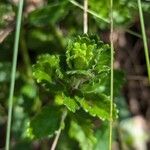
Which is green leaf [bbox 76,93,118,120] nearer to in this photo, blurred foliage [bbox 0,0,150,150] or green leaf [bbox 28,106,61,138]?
blurred foliage [bbox 0,0,150,150]

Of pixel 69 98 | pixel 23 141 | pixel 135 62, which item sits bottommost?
pixel 23 141

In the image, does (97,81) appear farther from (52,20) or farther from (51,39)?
(51,39)

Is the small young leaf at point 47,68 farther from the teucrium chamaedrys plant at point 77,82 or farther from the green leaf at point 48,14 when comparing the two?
the green leaf at point 48,14

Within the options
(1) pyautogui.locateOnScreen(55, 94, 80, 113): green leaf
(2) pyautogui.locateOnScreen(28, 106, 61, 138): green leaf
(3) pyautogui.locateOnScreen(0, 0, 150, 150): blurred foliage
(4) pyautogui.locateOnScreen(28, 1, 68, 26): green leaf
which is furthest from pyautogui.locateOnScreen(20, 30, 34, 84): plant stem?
(1) pyautogui.locateOnScreen(55, 94, 80, 113): green leaf

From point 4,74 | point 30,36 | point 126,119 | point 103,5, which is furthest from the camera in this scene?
point 126,119

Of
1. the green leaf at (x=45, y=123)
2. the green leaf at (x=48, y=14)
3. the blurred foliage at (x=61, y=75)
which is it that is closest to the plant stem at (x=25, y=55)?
the blurred foliage at (x=61, y=75)

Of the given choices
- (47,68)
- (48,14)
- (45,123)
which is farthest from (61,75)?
(48,14)

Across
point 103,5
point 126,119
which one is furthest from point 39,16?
point 126,119

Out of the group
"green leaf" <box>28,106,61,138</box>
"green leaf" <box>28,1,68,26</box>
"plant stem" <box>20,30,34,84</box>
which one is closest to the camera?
"green leaf" <box>28,106,61,138</box>
